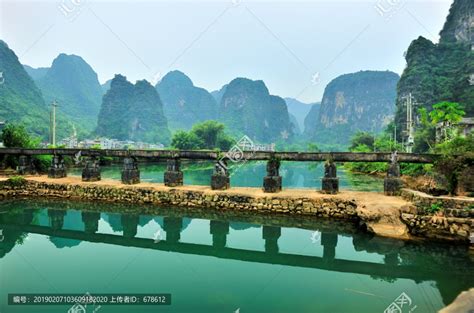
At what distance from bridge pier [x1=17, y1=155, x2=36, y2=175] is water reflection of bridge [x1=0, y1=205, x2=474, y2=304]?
8098mm

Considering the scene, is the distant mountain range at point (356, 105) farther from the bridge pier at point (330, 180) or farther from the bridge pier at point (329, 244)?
the bridge pier at point (329, 244)

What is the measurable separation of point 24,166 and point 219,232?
15984 millimetres

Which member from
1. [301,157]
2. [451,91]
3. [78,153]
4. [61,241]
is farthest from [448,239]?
[451,91]

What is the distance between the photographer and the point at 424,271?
23.5 feet

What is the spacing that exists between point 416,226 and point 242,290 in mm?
6041

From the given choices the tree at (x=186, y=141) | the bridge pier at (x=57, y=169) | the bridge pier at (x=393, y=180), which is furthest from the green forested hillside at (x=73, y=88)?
the bridge pier at (x=393, y=180)

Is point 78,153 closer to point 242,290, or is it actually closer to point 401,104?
point 242,290

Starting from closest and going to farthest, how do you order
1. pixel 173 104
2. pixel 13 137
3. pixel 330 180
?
pixel 330 180 < pixel 13 137 < pixel 173 104

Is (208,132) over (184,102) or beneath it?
beneath

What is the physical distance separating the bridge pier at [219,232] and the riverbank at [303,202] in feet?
5.63

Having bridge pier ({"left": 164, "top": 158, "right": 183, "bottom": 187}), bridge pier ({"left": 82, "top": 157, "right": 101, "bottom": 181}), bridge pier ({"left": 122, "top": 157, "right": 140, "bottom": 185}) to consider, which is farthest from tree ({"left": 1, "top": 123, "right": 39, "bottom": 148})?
bridge pier ({"left": 164, "top": 158, "right": 183, "bottom": 187})

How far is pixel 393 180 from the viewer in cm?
1273

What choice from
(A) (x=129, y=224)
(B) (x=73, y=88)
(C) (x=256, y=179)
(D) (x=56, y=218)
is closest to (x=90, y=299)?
(A) (x=129, y=224)

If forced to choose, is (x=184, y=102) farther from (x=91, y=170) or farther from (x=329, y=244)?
(x=329, y=244)
